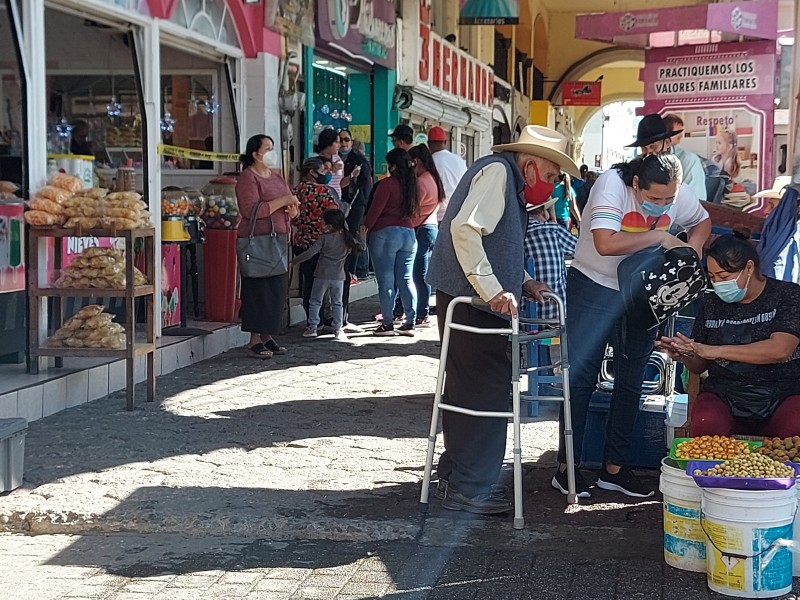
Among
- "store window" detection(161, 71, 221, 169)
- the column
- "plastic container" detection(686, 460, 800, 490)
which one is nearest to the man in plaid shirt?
"plastic container" detection(686, 460, 800, 490)

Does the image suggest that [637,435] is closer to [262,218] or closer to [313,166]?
[262,218]

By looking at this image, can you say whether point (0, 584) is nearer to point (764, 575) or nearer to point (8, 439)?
point (8, 439)

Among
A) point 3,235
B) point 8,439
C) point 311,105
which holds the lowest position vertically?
point 8,439

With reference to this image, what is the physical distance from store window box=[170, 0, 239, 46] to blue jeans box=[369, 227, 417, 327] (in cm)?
225

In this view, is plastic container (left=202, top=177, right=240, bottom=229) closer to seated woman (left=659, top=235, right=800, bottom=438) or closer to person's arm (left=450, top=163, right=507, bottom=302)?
person's arm (left=450, top=163, right=507, bottom=302)

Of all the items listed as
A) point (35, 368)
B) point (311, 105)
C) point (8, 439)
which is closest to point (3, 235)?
point (35, 368)

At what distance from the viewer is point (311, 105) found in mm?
12898

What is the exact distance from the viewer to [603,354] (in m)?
5.59

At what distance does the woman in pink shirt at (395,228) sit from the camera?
34.6 ft

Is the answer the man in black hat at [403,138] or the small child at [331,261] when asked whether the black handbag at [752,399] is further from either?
the man in black hat at [403,138]

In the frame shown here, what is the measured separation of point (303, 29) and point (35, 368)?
598cm

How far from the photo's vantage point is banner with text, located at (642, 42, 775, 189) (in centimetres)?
1195

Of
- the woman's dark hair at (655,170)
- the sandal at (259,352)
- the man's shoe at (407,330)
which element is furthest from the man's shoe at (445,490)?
the man's shoe at (407,330)

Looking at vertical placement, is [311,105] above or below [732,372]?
above
